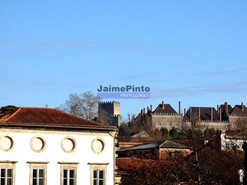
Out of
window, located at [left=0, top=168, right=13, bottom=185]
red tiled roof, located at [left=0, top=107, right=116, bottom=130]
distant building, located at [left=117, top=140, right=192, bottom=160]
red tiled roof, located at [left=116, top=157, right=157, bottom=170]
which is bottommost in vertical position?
window, located at [left=0, top=168, right=13, bottom=185]

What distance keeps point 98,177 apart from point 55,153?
349 cm

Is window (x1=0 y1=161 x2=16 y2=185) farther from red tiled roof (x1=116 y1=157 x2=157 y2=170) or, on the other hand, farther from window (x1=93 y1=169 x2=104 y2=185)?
red tiled roof (x1=116 y1=157 x2=157 y2=170)

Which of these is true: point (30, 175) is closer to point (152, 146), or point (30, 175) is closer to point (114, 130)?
point (114, 130)

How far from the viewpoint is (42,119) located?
53.4 meters

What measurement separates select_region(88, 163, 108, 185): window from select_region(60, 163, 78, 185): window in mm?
1247

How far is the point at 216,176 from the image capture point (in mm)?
52812

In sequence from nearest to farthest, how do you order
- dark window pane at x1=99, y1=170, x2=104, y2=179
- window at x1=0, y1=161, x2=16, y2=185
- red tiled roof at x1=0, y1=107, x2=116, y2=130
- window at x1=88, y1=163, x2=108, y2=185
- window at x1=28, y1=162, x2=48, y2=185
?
1. window at x1=0, y1=161, x2=16, y2=185
2. window at x1=28, y1=162, x2=48, y2=185
3. red tiled roof at x1=0, y1=107, x2=116, y2=130
4. window at x1=88, y1=163, x2=108, y2=185
5. dark window pane at x1=99, y1=170, x2=104, y2=179

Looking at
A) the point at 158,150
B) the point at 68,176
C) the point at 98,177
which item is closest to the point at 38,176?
the point at 68,176

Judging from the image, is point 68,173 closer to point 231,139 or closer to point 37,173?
point 37,173

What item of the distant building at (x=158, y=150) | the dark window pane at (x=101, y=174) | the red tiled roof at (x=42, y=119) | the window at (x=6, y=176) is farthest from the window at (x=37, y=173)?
the distant building at (x=158, y=150)

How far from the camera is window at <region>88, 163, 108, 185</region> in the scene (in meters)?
53.7

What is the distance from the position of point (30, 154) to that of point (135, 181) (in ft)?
34.0

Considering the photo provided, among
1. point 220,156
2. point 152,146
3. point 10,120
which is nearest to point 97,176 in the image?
point 10,120

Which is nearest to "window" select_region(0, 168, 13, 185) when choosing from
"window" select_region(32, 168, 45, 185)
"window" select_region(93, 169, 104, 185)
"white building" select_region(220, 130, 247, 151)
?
"window" select_region(32, 168, 45, 185)
